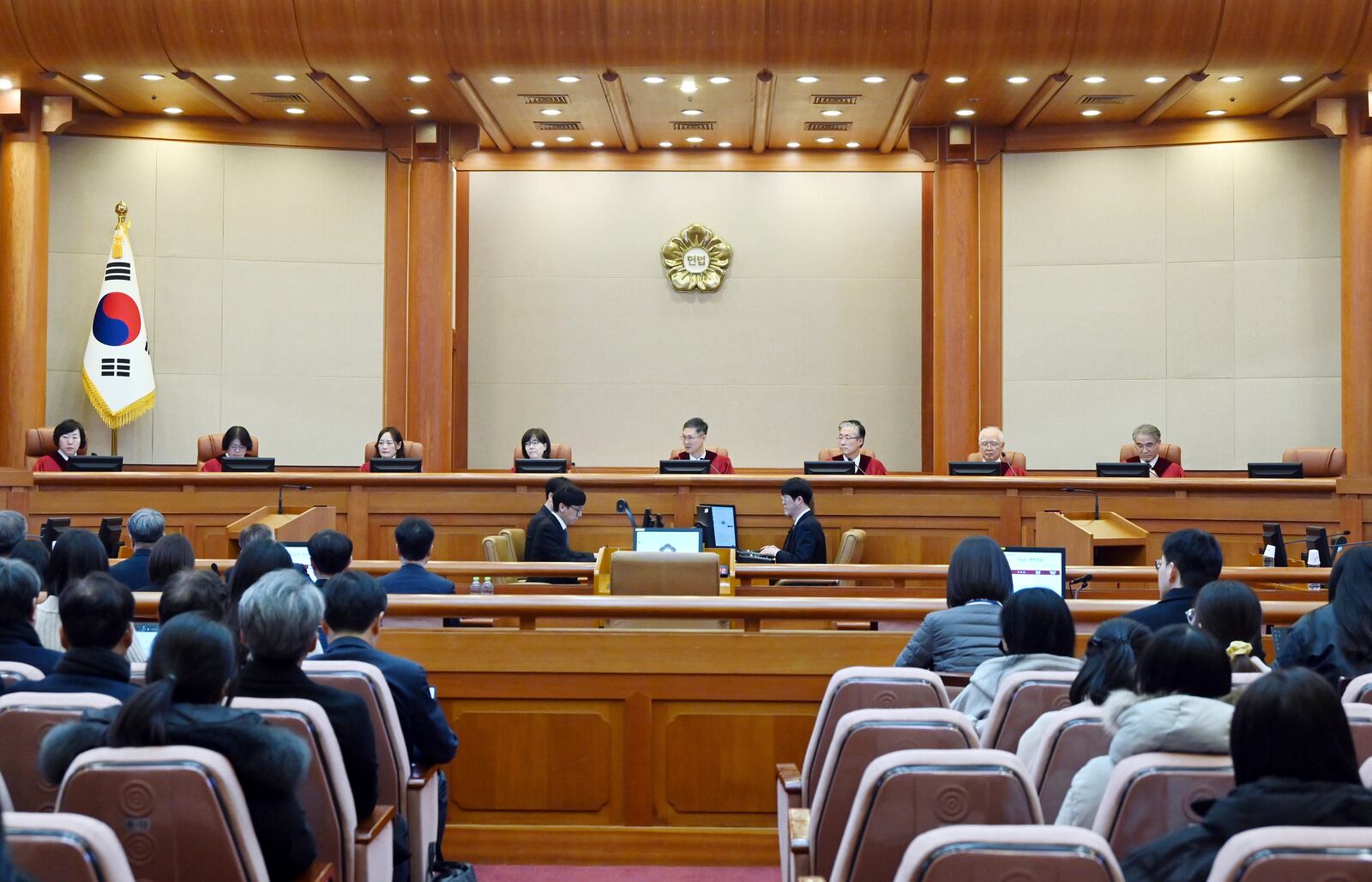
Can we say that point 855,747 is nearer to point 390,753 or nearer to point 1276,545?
point 390,753

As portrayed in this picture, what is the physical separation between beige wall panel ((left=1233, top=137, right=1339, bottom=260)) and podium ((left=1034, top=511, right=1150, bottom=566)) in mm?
4742

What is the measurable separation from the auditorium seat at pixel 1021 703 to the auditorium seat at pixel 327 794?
129cm

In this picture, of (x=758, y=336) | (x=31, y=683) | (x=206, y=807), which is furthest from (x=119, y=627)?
(x=758, y=336)

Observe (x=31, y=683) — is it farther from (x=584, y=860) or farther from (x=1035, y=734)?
(x=1035, y=734)

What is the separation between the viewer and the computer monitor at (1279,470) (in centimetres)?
775

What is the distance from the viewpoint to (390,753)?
9.77 ft

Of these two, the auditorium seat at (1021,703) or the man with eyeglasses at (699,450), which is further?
the man with eyeglasses at (699,450)

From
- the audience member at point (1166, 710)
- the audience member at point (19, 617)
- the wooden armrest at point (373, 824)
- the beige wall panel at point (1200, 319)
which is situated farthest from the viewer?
the beige wall panel at point (1200, 319)

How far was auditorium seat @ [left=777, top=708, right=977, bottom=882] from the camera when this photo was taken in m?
2.44

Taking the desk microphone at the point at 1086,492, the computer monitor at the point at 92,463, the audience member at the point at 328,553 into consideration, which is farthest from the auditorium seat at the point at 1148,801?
the computer monitor at the point at 92,463

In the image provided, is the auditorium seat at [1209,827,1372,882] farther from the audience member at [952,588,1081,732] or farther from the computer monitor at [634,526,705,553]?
the computer monitor at [634,526,705,553]

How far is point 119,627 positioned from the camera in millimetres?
2740

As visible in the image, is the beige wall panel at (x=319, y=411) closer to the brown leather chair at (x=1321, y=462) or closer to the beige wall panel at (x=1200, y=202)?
the beige wall panel at (x=1200, y=202)

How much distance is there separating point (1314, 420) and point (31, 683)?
1015 cm
